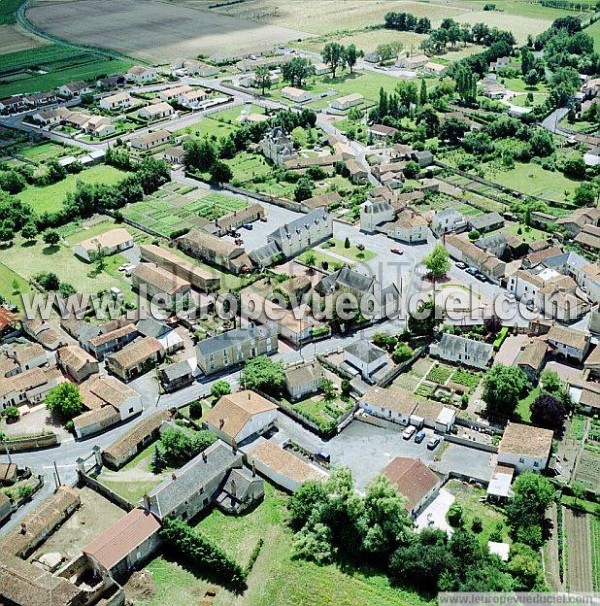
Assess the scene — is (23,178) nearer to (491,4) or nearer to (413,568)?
(413,568)

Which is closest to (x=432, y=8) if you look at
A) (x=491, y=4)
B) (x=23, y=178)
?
(x=491, y=4)

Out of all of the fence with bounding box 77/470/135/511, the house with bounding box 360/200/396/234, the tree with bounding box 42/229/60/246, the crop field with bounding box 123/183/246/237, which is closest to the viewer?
the fence with bounding box 77/470/135/511

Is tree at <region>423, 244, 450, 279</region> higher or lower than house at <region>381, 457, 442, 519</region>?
higher

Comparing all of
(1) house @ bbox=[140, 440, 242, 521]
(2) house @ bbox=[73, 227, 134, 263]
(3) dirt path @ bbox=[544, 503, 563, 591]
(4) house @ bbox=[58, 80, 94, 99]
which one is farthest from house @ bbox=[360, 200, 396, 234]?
(4) house @ bbox=[58, 80, 94, 99]

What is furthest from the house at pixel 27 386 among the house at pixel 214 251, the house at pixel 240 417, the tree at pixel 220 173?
the tree at pixel 220 173

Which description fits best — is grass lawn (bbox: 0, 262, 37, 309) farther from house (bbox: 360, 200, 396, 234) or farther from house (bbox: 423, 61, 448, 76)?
house (bbox: 423, 61, 448, 76)

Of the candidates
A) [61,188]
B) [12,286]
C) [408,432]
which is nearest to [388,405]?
[408,432]
